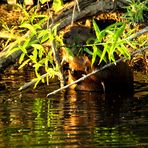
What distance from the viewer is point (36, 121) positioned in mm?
7828

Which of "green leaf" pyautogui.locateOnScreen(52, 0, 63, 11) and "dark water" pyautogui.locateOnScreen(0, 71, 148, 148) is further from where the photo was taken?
"green leaf" pyautogui.locateOnScreen(52, 0, 63, 11)

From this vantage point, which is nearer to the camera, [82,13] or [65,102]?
[65,102]

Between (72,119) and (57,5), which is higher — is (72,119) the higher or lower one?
the lower one

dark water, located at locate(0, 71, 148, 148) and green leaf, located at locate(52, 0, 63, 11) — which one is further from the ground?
green leaf, located at locate(52, 0, 63, 11)

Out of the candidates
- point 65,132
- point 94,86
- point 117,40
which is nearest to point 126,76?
point 94,86

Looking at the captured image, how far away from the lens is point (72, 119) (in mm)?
7898

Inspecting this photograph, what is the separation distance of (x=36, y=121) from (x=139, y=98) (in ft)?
8.17

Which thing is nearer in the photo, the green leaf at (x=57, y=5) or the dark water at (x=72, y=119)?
the dark water at (x=72, y=119)

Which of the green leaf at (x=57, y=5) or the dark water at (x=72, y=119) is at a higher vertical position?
the green leaf at (x=57, y=5)

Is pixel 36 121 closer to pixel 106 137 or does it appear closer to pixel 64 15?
pixel 106 137

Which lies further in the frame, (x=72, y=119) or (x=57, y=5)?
(x=57, y=5)

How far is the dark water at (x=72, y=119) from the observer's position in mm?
6512

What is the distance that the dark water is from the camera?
6512 mm

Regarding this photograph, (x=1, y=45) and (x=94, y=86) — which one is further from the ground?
(x=1, y=45)
